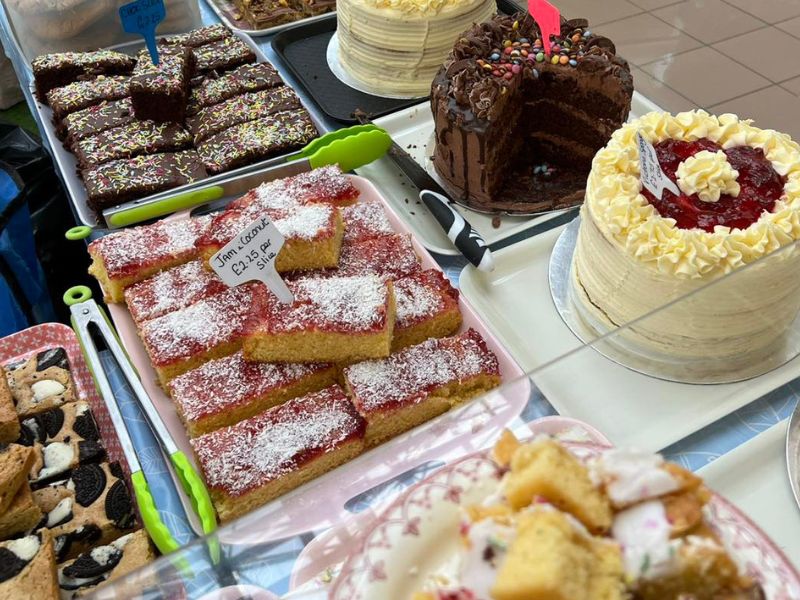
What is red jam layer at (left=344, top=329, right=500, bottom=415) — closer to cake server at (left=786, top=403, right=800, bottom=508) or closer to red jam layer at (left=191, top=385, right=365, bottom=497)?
red jam layer at (left=191, top=385, right=365, bottom=497)

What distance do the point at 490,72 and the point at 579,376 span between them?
124cm

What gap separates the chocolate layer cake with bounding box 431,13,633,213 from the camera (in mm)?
2166

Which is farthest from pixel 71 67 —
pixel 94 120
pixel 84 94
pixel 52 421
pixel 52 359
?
pixel 52 421

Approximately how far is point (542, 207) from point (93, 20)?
6.78ft

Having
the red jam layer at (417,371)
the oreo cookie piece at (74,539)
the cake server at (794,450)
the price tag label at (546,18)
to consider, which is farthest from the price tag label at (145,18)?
the cake server at (794,450)

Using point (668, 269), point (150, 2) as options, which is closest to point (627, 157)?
point (668, 269)

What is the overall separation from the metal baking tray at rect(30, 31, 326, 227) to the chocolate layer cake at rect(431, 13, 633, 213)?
58 cm

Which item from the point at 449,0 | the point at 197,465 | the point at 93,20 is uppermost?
the point at 449,0

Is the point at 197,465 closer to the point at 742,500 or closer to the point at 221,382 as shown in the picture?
the point at 221,382

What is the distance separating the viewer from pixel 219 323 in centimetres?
179

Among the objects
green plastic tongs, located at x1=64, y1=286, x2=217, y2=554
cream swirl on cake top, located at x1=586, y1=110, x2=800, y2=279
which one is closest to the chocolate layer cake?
cream swirl on cake top, located at x1=586, y1=110, x2=800, y2=279

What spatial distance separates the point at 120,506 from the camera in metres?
1.62

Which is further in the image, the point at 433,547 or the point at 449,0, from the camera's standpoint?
the point at 449,0

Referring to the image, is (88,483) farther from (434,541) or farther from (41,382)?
(434,541)
